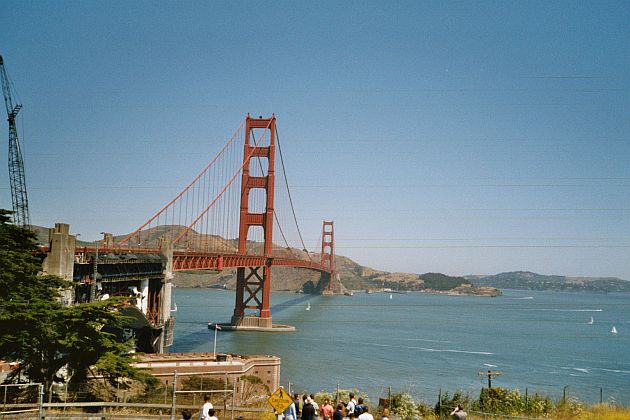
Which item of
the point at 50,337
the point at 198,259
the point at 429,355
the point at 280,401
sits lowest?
the point at 429,355

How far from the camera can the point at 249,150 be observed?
3248 inches

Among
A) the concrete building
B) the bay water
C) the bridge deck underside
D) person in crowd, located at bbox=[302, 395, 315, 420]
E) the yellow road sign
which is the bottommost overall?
the bay water

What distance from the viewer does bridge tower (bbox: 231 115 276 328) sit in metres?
70.1

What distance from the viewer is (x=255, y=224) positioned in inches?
3039

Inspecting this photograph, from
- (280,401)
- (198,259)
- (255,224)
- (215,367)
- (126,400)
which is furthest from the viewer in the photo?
(255,224)

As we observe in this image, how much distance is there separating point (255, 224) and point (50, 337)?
195 ft

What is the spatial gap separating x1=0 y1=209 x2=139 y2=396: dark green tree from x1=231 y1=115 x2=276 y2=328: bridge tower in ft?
164

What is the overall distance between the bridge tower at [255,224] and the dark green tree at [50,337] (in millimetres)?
50130

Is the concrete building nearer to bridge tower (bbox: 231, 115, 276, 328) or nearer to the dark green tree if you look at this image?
the dark green tree

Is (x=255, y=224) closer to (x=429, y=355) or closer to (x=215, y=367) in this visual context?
(x=429, y=355)

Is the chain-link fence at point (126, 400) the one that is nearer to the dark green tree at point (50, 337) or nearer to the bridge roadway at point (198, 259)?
the dark green tree at point (50, 337)

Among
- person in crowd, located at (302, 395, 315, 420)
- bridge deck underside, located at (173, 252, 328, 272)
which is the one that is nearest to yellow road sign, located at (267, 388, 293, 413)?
person in crowd, located at (302, 395, 315, 420)

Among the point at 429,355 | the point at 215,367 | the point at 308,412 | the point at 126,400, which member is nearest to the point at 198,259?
the point at 215,367

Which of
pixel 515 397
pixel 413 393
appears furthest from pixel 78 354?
pixel 413 393
